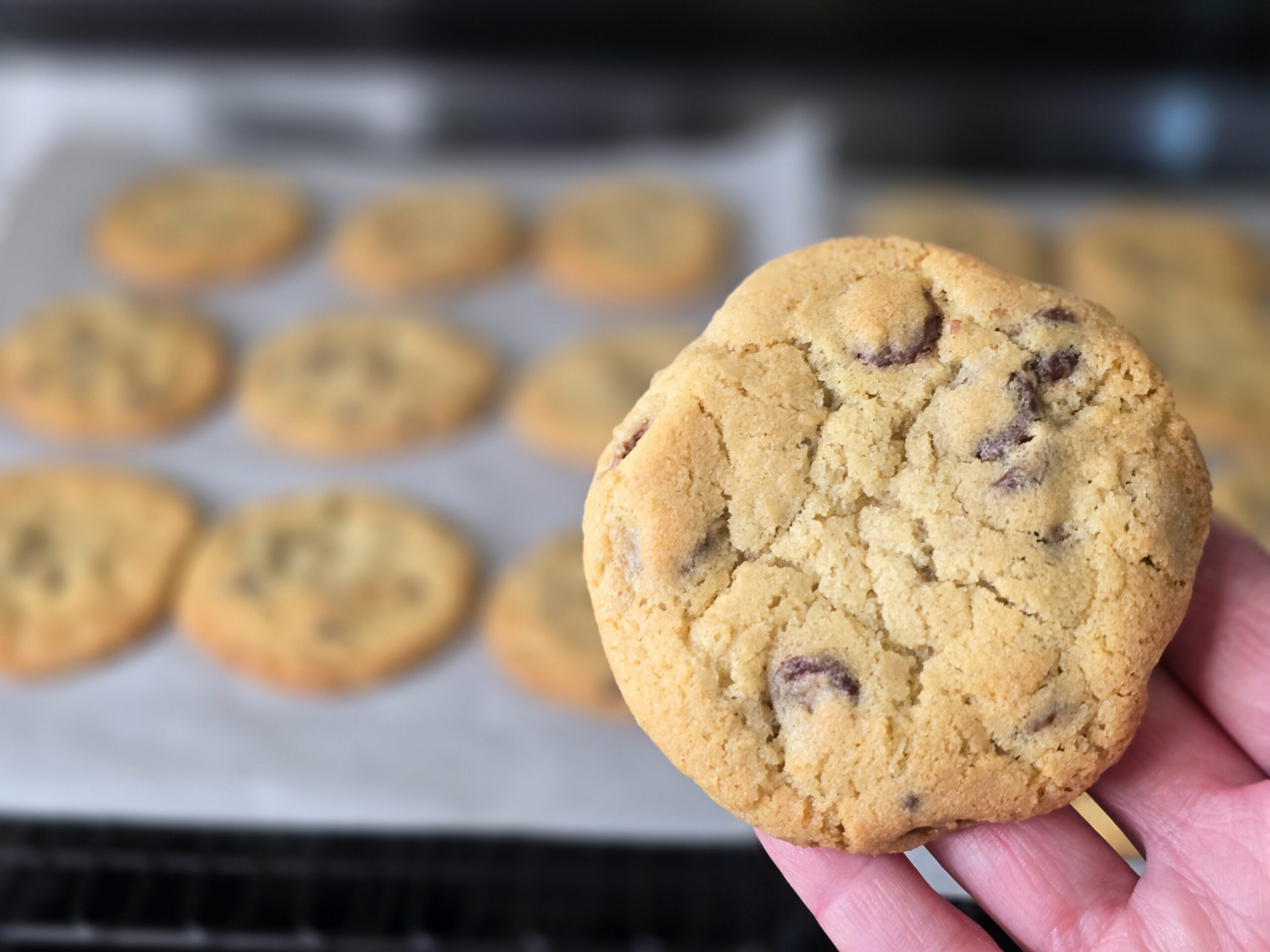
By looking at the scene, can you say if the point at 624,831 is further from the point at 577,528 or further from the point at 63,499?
the point at 63,499

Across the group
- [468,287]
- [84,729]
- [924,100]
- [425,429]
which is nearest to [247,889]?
[84,729]

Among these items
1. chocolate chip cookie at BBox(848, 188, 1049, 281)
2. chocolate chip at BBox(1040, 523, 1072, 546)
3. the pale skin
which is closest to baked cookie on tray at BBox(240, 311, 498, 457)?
chocolate chip cookie at BBox(848, 188, 1049, 281)

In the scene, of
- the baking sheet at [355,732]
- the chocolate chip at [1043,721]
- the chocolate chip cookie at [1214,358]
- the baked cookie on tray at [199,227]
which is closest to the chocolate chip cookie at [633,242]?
the baking sheet at [355,732]

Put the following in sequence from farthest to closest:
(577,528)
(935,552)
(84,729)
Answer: (577,528) < (84,729) < (935,552)

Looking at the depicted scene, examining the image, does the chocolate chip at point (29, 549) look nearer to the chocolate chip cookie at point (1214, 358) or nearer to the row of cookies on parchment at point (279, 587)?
the row of cookies on parchment at point (279, 587)

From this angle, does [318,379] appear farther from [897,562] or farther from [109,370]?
[897,562]

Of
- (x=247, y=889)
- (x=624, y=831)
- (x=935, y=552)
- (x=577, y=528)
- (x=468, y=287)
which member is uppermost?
(x=935, y=552)
